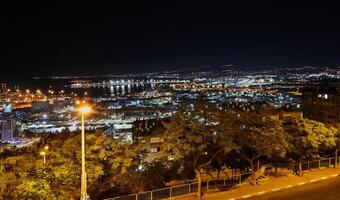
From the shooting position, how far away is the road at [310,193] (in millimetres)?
17806

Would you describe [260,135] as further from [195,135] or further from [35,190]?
[35,190]

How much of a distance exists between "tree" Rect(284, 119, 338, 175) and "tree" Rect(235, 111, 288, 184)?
1923 mm

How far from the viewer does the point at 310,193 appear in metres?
18.5

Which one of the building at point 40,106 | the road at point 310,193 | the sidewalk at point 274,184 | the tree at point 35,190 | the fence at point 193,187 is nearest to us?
the tree at point 35,190

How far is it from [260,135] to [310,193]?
127 inches

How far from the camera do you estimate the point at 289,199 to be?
17578 millimetres

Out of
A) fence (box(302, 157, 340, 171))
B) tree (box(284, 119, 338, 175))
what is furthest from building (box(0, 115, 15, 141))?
tree (box(284, 119, 338, 175))

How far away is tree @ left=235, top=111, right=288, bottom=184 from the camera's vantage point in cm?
1952

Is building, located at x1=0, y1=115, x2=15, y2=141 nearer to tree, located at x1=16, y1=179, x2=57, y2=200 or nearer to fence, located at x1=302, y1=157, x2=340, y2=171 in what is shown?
fence, located at x1=302, y1=157, x2=340, y2=171

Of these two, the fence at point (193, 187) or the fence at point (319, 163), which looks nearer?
the fence at point (193, 187)

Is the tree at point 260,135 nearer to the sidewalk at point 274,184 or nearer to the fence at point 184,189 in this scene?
the sidewalk at point 274,184

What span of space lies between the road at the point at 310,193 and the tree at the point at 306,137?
215 centimetres

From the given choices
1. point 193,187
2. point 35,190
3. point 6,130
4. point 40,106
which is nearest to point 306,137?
point 193,187

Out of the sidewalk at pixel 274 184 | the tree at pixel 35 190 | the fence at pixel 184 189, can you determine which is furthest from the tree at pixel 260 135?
the tree at pixel 35 190
